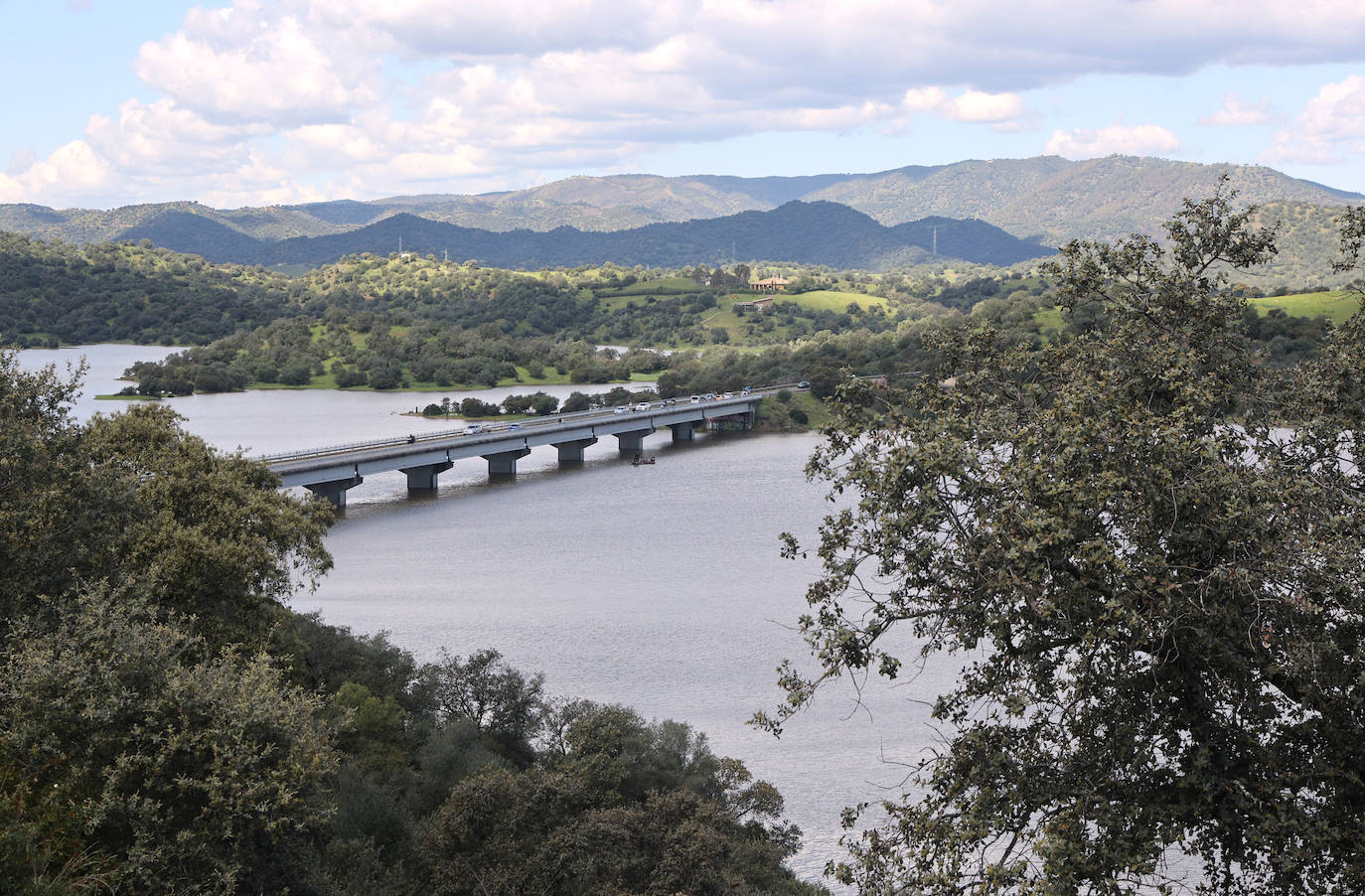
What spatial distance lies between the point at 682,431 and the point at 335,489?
37.3 metres

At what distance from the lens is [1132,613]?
8.55m

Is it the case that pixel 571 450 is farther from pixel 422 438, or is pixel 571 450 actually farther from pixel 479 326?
pixel 479 326

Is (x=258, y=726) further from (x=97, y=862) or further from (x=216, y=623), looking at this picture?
(x=216, y=623)

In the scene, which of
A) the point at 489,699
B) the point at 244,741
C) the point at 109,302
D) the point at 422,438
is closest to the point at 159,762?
the point at 244,741

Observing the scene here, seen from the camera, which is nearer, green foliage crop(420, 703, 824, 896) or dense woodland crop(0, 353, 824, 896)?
dense woodland crop(0, 353, 824, 896)

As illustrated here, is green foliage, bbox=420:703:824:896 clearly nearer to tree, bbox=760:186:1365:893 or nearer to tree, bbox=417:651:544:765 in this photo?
tree, bbox=417:651:544:765

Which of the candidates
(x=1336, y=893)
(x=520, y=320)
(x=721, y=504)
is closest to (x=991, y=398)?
(x=1336, y=893)

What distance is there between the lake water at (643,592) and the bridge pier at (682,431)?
28.8 ft

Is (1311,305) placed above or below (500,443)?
above

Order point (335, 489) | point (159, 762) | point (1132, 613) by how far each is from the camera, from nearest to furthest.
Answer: point (1132, 613)
point (159, 762)
point (335, 489)

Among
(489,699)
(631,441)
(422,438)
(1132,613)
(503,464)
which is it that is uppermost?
(1132,613)

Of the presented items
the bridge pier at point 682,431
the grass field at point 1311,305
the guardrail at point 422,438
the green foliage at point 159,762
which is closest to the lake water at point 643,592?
the guardrail at point 422,438

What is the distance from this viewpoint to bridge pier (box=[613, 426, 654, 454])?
87188 mm

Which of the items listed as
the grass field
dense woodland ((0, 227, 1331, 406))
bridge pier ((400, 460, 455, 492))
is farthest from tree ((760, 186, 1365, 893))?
the grass field
